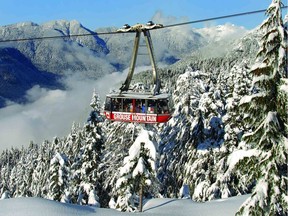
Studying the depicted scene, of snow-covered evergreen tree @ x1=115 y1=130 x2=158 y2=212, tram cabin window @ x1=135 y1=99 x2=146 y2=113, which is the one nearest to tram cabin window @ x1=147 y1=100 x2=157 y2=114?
tram cabin window @ x1=135 y1=99 x2=146 y2=113

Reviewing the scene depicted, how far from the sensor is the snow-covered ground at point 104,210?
77.9 ft

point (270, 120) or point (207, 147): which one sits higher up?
point (270, 120)

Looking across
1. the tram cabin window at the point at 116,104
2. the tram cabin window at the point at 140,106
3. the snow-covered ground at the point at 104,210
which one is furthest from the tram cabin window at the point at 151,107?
the snow-covered ground at the point at 104,210

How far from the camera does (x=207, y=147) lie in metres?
36.8

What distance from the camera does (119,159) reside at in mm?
40906

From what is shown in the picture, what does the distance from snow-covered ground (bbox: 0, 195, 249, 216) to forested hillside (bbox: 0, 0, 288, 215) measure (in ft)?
6.70

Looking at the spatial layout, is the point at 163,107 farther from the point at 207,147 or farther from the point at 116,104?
the point at 207,147

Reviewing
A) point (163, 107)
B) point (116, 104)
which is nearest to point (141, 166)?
point (163, 107)

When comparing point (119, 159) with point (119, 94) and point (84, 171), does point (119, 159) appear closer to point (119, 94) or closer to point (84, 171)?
point (84, 171)

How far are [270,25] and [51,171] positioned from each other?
37.2 m

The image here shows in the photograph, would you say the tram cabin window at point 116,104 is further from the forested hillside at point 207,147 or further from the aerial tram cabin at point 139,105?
the forested hillside at point 207,147

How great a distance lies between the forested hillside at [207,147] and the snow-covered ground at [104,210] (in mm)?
2044

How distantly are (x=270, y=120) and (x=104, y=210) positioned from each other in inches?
545

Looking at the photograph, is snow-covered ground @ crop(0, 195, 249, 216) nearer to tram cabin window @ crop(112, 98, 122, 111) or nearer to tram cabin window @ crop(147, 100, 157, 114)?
tram cabin window @ crop(147, 100, 157, 114)
